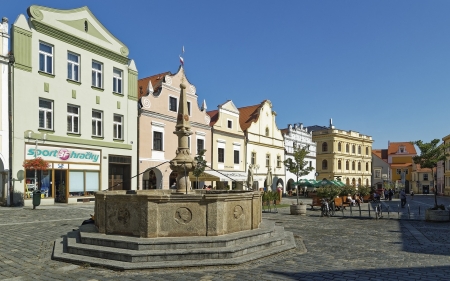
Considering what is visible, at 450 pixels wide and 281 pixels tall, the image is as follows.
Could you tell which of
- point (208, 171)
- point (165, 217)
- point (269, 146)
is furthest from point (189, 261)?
point (269, 146)

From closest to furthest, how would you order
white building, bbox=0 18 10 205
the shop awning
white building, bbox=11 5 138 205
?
1. white building, bbox=0 18 10 205
2. white building, bbox=11 5 138 205
3. the shop awning

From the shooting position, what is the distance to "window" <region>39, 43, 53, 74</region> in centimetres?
2197

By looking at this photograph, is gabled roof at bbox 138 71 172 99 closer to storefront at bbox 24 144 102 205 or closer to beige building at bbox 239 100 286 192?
storefront at bbox 24 144 102 205

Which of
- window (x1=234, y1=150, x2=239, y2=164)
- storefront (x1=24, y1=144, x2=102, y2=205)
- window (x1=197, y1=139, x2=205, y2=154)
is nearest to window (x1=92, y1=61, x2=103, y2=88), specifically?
storefront (x1=24, y1=144, x2=102, y2=205)

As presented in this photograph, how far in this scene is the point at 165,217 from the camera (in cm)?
841

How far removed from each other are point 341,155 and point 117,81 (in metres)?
42.5

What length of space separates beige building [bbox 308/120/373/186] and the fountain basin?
51.3 meters

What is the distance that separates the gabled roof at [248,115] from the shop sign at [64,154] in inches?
771

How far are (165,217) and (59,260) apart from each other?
2.45 meters

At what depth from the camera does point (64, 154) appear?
898 inches

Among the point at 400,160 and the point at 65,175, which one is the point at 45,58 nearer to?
the point at 65,175

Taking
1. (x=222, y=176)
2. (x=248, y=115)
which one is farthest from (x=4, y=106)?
(x=248, y=115)

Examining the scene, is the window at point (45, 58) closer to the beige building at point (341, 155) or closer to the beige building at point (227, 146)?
the beige building at point (227, 146)

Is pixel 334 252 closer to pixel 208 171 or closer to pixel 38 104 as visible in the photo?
pixel 38 104
